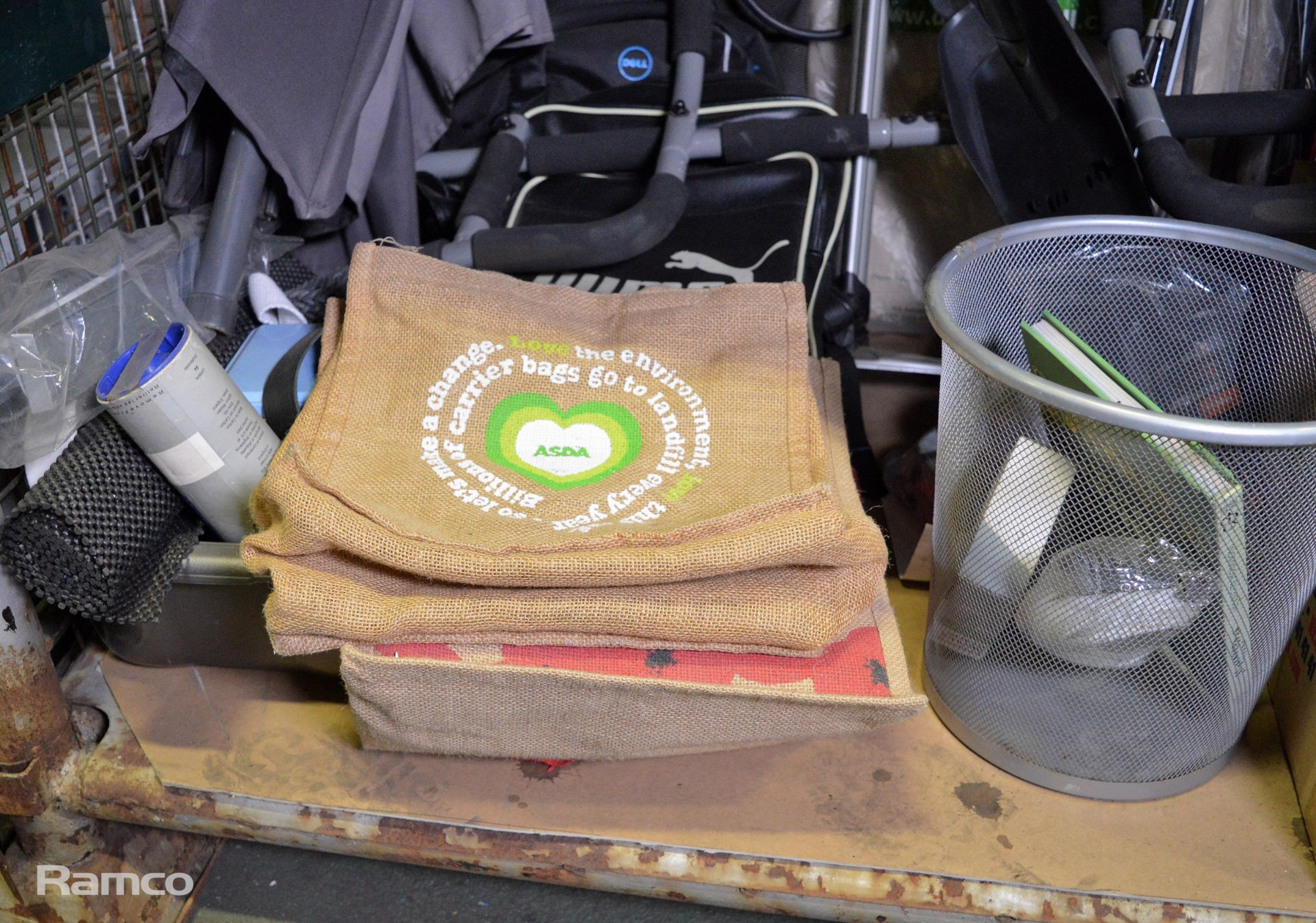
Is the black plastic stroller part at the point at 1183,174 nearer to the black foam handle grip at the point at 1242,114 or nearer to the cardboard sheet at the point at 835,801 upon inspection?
the black foam handle grip at the point at 1242,114

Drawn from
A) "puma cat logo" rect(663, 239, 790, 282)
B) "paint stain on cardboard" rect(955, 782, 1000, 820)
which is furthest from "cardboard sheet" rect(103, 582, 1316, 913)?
"puma cat logo" rect(663, 239, 790, 282)

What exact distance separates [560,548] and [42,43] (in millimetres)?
520

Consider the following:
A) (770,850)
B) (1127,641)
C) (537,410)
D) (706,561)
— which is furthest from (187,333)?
(1127,641)

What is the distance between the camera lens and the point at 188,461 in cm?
70

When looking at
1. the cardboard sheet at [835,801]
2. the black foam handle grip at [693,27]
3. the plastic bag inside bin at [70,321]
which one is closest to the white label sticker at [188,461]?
the plastic bag inside bin at [70,321]

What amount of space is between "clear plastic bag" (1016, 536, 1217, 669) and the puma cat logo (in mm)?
440

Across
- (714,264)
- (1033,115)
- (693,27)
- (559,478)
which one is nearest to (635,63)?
(693,27)

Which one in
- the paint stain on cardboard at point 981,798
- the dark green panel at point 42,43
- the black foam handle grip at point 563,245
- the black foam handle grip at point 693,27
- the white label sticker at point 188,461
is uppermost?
the dark green panel at point 42,43

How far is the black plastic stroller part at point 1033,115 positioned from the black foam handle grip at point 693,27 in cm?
27

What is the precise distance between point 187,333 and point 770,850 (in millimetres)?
520

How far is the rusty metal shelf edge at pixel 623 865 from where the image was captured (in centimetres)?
64

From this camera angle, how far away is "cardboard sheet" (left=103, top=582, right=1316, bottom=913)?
0.66 m

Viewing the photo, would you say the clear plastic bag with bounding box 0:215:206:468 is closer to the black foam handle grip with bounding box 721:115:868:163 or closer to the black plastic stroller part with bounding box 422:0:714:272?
the black plastic stroller part with bounding box 422:0:714:272

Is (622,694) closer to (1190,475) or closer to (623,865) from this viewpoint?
(623,865)
